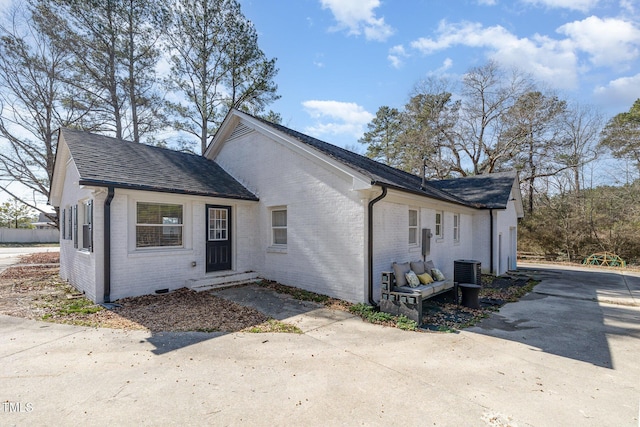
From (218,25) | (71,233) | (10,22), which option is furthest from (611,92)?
(10,22)

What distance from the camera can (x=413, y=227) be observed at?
8.84 m

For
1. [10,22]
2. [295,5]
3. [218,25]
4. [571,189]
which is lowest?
[571,189]

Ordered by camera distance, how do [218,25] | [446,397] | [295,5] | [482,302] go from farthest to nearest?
1. [218,25]
2. [295,5]
3. [482,302]
4. [446,397]

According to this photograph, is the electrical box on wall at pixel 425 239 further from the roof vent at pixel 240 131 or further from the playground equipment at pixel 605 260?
the playground equipment at pixel 605 260

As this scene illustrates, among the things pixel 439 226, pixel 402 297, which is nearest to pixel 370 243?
pixel 402 297

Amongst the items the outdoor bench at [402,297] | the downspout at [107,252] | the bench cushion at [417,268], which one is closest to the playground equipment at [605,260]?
the bench cushion at [417,268]

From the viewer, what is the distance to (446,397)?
3236mm

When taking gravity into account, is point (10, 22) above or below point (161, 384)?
above

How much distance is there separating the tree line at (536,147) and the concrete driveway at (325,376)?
12011 mm

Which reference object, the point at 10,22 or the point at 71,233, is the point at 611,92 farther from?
the point at 10,22

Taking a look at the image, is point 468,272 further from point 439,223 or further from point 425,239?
point 439,223

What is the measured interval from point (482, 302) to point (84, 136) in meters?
11.9

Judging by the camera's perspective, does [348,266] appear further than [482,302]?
No

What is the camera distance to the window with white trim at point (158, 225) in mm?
7445
